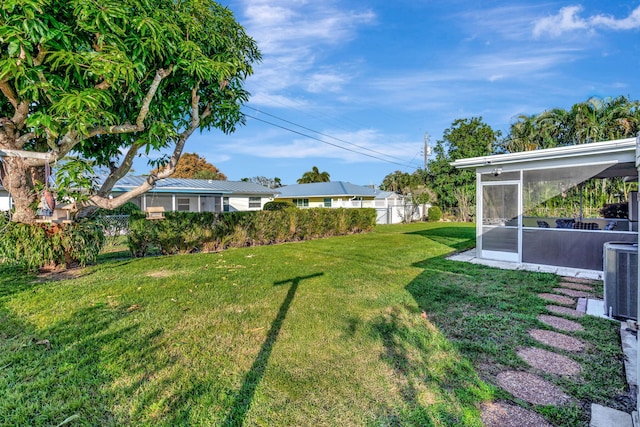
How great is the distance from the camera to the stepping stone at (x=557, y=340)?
351 centimetres

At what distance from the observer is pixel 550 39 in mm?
11305

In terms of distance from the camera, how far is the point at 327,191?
26453 millimetres

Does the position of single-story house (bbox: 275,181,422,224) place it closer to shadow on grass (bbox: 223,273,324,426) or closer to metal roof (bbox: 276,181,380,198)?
metal roof (bbox: 276,181,380,198)

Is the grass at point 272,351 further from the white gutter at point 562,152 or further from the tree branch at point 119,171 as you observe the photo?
the white gutter at point 562,152

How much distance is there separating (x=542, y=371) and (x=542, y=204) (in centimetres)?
891

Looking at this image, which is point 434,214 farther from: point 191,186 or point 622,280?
point 622,280

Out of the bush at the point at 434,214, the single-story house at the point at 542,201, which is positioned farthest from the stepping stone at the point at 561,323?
the bush at the point at 434,214

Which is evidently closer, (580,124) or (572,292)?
(572,292)

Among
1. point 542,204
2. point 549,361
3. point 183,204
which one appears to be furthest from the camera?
point 183,204

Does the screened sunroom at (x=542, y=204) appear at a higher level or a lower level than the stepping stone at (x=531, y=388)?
higher

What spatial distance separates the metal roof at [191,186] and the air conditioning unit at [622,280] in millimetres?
18181

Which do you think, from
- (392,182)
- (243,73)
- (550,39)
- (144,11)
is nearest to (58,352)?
(144,11)

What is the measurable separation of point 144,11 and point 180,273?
496cm

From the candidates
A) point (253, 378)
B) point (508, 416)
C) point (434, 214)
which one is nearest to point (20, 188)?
point (253, 378)
